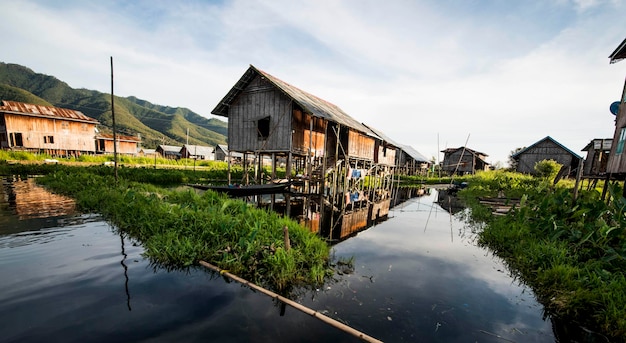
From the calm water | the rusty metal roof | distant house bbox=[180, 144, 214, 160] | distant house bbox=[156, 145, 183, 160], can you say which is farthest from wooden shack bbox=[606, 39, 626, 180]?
distant house bbox=[156, 145, 183, 160]

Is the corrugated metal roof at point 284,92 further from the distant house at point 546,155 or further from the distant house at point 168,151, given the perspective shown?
the distant house at point 168,151

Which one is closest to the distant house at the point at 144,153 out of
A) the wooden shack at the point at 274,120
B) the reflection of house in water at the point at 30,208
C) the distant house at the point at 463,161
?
the reflection of house in water at the point at 30,208

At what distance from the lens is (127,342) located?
123 inches

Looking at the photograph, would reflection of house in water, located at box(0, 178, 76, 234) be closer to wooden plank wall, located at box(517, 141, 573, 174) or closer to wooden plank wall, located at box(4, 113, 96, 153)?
wooden plank wall, located at box(4, 113, 96, 153)

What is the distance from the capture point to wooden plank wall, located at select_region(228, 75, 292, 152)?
44.8ft

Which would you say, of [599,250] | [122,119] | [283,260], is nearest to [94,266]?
[283,260]

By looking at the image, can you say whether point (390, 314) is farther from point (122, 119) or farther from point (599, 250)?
point (122, 119)

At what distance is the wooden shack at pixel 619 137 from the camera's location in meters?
9.33

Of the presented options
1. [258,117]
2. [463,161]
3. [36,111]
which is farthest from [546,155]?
[36,111]

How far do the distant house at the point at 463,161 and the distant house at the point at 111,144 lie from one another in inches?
2022

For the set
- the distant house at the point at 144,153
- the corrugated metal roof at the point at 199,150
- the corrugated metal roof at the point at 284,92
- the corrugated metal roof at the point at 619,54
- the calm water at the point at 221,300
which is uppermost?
the corrugated metal roof at the point at 619,54

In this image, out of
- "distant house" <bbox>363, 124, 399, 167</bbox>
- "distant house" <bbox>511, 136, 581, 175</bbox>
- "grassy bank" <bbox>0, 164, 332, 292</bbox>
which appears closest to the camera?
"grassy bank" <bbox>0, 164, 332, 292</bbox>

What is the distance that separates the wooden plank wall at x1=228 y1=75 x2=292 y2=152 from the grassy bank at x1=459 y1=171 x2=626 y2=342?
10.2 m

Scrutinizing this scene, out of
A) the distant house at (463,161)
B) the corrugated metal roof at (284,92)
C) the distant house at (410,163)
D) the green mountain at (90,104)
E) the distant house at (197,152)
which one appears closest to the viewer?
the corrugated metal roof at (284,92)
